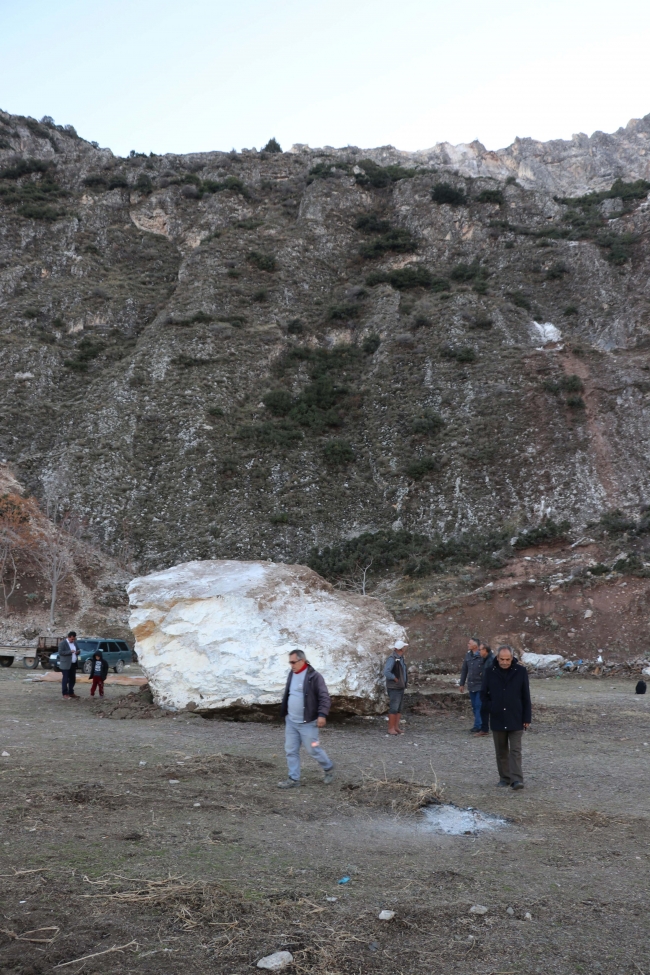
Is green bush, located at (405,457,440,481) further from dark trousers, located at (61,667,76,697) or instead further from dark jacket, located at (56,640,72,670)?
dark trousers, located at (61,667,76,697)

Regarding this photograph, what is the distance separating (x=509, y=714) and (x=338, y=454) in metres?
33.6

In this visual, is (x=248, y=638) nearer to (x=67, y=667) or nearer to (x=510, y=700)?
(x=67, y=667)

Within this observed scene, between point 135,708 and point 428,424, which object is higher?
point 428,424

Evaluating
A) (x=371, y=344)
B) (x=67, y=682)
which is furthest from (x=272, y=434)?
(x=67, y=682)

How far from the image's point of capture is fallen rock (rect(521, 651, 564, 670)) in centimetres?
2362

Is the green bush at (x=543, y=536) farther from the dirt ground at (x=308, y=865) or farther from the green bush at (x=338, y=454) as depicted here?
the dirt ground at (x=308, y=865)

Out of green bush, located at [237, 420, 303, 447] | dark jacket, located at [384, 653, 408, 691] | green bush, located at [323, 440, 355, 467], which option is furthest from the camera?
green bush, located at [237, 420, 303, 447]

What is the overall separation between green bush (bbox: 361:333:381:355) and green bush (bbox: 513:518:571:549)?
19686 millimetres

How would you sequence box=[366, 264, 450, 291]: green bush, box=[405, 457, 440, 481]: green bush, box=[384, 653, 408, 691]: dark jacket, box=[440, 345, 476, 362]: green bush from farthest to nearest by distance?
box=[366, 264, 450, 291]: green bush < box=[440, 345, 476, 362]: green bush < box=[405, 457, 440, 481]: green bush < box=[384, 653, 408, 691]: dark jacket

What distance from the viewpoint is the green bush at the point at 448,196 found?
58.7 meters

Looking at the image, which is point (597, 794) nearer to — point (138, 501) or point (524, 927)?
point (524, 927)

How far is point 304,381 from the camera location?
46.8 meters

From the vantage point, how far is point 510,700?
303 inches

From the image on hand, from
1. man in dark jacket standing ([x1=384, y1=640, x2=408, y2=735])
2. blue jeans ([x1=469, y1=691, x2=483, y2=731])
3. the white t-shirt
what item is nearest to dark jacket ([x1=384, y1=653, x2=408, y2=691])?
man in dark jacket standing ([x1=384, y1=640, x2=408, y2=735])
